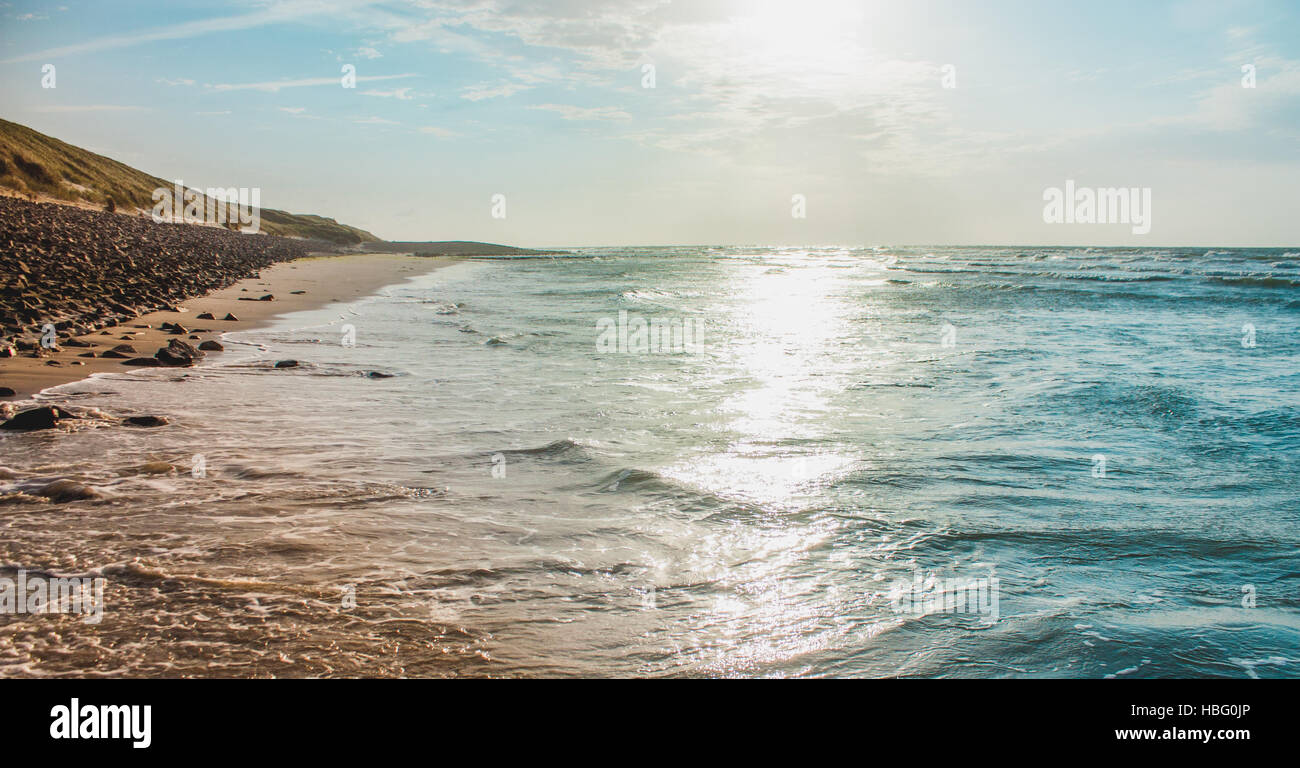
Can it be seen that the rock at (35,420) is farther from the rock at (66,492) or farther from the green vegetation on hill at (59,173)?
the green vegetation on hill at (59,173)

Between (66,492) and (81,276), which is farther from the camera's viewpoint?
(81,276)

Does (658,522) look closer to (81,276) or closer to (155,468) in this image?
(155,468)

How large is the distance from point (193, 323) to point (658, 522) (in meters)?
12.9

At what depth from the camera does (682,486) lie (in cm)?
637

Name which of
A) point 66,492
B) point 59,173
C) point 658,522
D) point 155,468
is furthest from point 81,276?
point 59,173

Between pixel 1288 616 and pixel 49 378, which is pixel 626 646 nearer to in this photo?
pixel 1288 616

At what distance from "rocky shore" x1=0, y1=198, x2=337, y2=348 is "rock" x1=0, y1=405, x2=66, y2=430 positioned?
373 centimetres

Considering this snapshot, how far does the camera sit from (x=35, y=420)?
22.5 feet

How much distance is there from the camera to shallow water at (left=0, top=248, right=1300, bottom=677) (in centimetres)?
371

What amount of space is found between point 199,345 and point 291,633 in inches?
398

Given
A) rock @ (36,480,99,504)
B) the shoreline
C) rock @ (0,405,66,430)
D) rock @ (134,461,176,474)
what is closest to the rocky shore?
the shoreline

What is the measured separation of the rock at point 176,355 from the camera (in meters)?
10.5

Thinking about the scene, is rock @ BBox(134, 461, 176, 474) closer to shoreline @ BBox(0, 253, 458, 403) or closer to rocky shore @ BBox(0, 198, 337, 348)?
shoreline @ BBox(0, 253, 458, 403)
